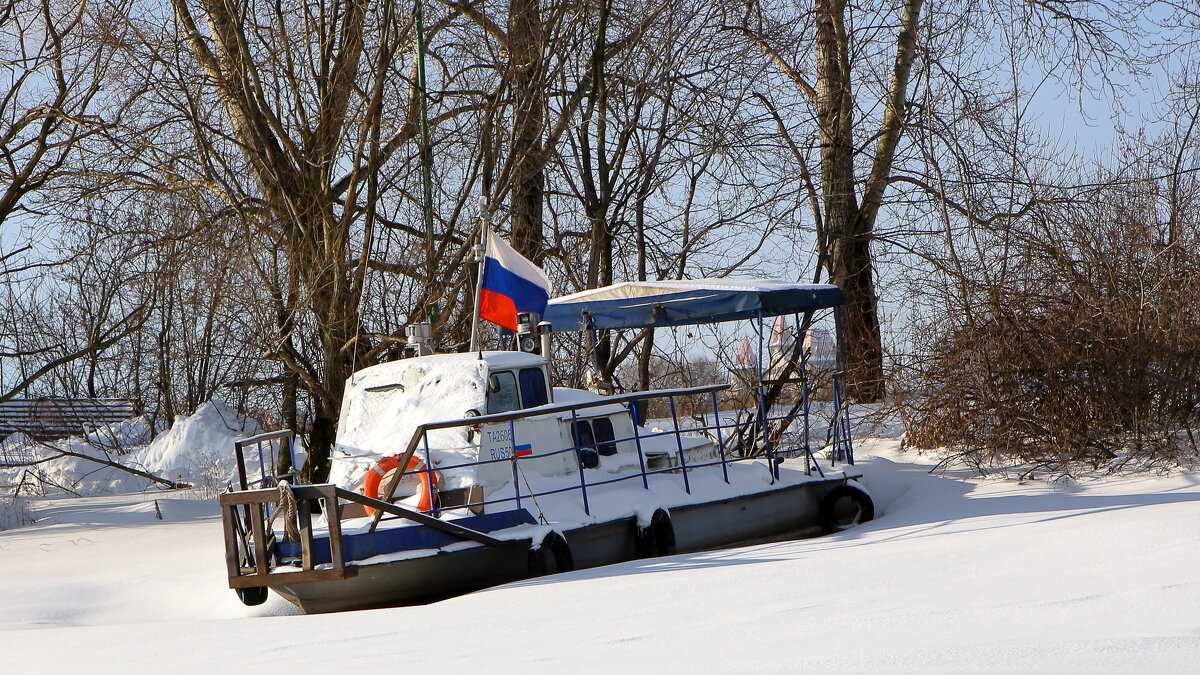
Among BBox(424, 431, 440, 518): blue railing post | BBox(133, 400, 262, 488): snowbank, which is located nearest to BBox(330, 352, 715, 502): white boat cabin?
BBox(424, 431, 440, 518): blue railing post

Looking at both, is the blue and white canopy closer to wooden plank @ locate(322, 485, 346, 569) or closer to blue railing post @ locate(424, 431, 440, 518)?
blue railing post @ locate(424, 431, 440, 518)

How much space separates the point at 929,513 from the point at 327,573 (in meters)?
6.32

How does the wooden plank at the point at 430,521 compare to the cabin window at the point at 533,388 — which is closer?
the wooden plank at the point at 430,521

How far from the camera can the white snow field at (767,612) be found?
5086 mm

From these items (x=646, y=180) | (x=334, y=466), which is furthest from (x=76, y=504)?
(x=646, y=180)

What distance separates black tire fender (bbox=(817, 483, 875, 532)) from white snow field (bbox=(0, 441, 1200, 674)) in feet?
5.38

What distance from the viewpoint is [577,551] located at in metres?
10.4

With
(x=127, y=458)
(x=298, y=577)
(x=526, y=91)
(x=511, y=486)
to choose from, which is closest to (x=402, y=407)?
(x=511, y=486)

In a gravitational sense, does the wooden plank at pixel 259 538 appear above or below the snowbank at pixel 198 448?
below

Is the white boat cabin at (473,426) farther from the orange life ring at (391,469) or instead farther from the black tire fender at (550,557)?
the black tire fender at (550,557)

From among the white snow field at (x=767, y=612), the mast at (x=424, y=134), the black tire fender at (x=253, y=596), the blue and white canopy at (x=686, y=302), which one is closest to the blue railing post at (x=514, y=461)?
the white snow field at (x=767, y=612)

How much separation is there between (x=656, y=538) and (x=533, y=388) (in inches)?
81.9

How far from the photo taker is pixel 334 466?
11.3 m

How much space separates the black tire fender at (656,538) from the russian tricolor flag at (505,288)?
2982 millimetres
